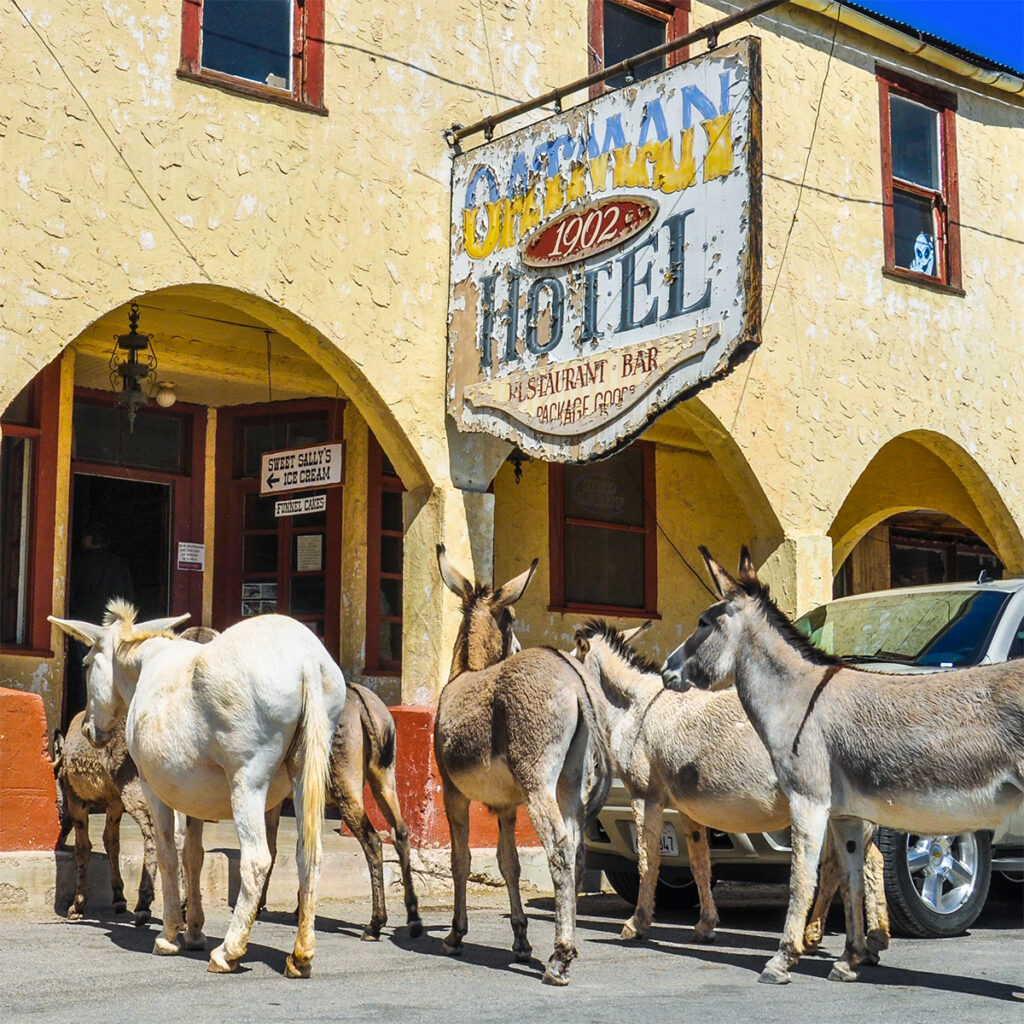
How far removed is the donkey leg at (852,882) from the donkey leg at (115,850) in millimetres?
4227

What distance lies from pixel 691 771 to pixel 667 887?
7.55ft

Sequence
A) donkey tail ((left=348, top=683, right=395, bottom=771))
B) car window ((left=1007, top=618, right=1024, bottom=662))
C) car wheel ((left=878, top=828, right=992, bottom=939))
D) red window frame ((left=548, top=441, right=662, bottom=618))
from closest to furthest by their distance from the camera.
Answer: car wheel ((left=878, top=828, right=992, bottom=939)) → donkey tail ((left=348, top=683, right=395, bottom=771)) → car window ((left=1007, top=618, right=1024, bottom=662)) → red window frame ((left=548, top=441, right=662, bottom=618))

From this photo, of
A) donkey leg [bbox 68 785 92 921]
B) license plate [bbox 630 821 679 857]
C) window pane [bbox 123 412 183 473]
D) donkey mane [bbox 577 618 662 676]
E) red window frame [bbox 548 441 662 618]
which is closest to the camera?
donkey leg [bbox 68 785 92 921]

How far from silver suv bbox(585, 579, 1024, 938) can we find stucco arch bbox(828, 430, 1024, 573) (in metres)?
5.29

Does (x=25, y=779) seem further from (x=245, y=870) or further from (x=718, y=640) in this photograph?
(x=718, y=640)

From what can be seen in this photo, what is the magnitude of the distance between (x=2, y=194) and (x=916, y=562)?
1503cm

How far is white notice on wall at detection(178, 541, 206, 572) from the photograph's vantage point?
14.3 m

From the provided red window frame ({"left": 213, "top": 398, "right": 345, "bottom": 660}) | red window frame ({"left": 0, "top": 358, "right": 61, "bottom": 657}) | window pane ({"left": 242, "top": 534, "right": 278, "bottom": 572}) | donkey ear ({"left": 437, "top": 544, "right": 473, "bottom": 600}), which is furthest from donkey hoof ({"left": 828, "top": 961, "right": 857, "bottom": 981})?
window pane ({"left": 242, "top": 534, "right": 278, "bottom": 572})

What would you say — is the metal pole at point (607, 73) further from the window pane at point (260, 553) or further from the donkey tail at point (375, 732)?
the donkey tail at point (375, 732)

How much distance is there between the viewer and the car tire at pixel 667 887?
432 inches

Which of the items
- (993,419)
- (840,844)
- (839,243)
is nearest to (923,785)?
(840,844)

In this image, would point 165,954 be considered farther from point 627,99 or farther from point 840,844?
point 627,99

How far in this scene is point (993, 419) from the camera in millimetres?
16531

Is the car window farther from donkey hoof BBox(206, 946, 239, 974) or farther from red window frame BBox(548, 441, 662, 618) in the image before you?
red window frame BBox(548, 441, 662, 618)
